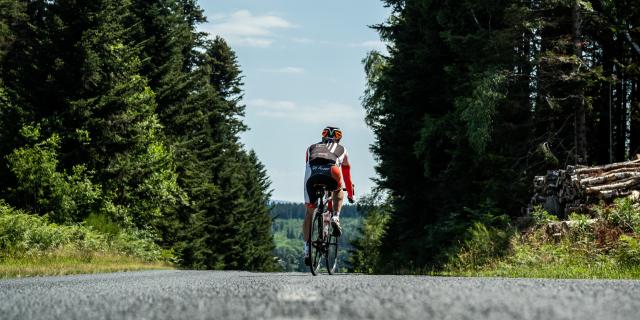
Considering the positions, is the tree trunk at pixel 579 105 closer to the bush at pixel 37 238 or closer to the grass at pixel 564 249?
the grass at pixel 564 249

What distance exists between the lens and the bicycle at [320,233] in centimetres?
1048

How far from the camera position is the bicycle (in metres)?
10.5

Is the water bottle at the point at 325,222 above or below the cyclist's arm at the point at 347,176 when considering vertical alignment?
below

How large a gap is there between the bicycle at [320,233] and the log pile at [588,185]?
7468 mm

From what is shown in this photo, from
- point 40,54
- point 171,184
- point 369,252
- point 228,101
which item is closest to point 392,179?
point 171,184

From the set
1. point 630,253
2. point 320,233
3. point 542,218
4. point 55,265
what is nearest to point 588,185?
point 542,218

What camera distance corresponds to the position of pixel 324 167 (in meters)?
10.3

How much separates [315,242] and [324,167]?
45.0 inches

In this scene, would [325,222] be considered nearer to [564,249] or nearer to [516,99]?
[564,249]

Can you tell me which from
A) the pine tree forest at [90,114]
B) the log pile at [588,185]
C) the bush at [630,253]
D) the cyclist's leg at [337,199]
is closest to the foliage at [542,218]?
the log pile at [588,185]

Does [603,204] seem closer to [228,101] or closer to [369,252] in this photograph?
[228,101]

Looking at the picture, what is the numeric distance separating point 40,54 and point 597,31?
1888cm

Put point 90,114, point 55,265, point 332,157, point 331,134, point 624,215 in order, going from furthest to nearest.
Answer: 1. point 90,114
2. point 624,215
3. point 55,265
4. point 331,134
5. point 332,157

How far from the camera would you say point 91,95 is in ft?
88.1
